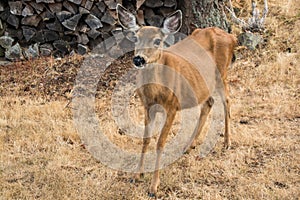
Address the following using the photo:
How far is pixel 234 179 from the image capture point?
4.62m

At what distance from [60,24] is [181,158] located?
12.6ft

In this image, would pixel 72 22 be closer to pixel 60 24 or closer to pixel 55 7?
pixel 60 24

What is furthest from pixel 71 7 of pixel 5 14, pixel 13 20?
pixel 5 14

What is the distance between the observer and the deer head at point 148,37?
4242mm

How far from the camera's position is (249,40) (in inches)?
319

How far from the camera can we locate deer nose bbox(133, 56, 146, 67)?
4.18 metres

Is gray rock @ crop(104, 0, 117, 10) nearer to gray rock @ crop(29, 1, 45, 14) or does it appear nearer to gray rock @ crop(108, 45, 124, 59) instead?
gray rock @ crop(108, 45, 124, 59)

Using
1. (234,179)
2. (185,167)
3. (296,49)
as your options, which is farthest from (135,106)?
(296,49)

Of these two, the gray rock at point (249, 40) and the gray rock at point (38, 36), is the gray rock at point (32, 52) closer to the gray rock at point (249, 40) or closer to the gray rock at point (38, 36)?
the gray rock at point (38, 36)

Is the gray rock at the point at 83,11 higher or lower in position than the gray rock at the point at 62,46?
higher

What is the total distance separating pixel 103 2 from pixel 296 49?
3.35m

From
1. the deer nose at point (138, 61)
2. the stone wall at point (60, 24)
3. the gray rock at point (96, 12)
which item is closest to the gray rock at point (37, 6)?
the stone wall at point (60, 24)

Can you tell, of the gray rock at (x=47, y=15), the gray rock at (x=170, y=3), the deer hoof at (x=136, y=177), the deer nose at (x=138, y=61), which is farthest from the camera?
the gray rock at (x=170, y=3)

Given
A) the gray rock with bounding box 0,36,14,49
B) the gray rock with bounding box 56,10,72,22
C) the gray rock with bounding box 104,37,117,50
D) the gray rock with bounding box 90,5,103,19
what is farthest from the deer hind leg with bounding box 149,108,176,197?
the gray rock with bounding box 0,36,14,49
